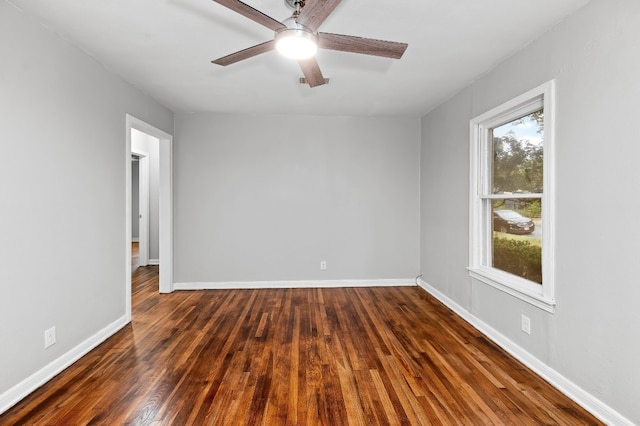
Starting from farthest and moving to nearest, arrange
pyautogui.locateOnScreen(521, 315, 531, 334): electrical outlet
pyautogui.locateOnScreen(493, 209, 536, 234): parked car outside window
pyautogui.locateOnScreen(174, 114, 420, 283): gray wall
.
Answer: pyautogui.locateOnScreen(174, 114, 420, 283): gray wall → pyautogui.locateOnScreen(493, 209, 536, 234): parked car outside window → pyautogui.locateOnScreen(521, 315, 531, 334): electrical outlet

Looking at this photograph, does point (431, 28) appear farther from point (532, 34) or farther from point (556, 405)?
point (556, 405)

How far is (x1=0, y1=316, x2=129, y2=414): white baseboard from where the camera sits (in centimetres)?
194

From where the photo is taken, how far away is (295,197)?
182 inches

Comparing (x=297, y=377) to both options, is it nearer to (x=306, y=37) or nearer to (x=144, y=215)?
(x=306, y=37)

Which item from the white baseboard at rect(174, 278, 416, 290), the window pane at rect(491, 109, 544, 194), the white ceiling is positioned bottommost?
the white baseboard at rect(174, 278, 416, 290)

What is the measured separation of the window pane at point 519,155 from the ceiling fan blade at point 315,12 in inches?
76.2

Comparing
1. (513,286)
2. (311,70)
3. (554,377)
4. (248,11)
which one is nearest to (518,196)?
(513,286)

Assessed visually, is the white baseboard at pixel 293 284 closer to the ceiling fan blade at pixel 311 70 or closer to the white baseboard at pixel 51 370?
the white baseboard at pixel 51 370

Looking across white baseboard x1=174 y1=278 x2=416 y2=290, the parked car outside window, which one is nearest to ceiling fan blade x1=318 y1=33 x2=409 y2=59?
the parked car outside window

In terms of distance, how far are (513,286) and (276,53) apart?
2779 mm

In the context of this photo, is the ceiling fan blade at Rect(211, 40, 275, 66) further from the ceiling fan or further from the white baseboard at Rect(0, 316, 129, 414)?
the white baseboard at Rect(0, 316, 129, 414)

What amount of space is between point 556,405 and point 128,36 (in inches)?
152

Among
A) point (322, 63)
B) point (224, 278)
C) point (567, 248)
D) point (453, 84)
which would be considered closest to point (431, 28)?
point (322, 63)

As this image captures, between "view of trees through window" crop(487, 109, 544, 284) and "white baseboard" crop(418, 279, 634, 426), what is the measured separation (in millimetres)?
578
